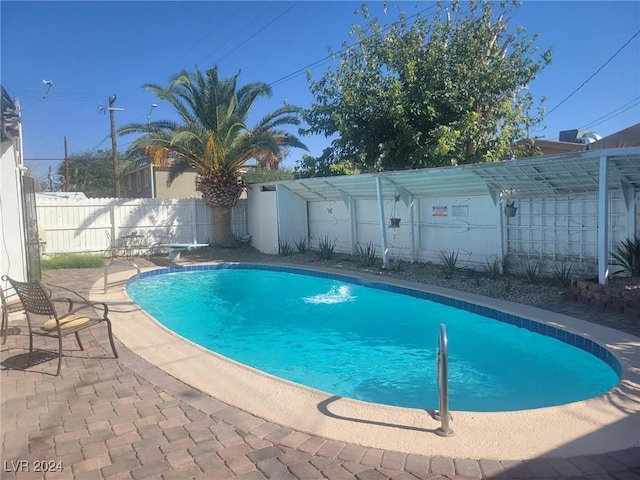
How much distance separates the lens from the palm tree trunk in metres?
19.4

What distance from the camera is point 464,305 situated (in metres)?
9.61

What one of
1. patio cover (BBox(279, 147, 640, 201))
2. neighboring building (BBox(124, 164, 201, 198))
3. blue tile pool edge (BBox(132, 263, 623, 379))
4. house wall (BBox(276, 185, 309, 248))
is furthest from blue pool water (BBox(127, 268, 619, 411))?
neighboring building (BBox(124, 164, 201, 198))

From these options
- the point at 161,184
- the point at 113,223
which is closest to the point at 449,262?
the point at 113,223

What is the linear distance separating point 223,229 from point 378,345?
12.5 m

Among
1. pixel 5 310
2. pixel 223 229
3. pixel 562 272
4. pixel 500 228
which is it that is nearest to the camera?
→ pixel 5 310

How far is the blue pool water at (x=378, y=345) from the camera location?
624cm

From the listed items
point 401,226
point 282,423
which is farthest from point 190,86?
point 282,423

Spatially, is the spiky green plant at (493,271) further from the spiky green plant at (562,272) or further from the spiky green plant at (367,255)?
the spiky green plant at (367,255)

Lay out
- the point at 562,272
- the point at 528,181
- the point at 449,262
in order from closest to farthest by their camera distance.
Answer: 1. the point at 562,272
2. the point at 528,181
3. the point at 449,262

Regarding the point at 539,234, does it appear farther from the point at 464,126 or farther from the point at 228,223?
the point at 228,223

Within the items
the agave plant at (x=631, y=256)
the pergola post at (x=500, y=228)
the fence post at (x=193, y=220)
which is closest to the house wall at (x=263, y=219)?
the fence post at (x=193, y=220)

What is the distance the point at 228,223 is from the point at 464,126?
10.1 metres

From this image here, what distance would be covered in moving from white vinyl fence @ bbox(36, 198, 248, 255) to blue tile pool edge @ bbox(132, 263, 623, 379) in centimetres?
425

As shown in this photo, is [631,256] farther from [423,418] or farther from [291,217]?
[291,217]
